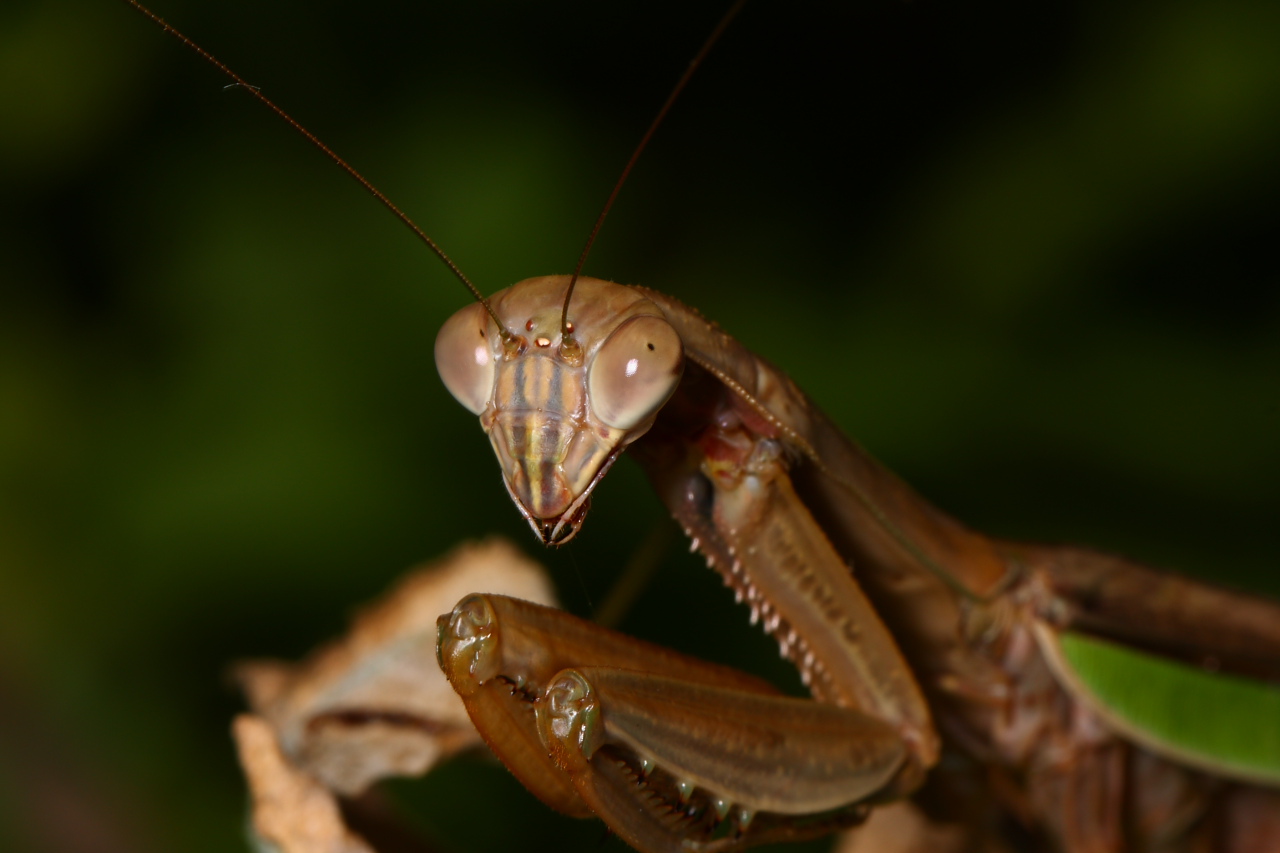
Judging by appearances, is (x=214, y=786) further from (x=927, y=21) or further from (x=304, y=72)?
(x=927, y=21)

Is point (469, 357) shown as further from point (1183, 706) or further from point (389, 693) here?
point (1183, 706)

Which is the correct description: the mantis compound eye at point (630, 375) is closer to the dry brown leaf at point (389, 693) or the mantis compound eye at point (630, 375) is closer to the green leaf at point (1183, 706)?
the dry brown leaf at point (389, 693)

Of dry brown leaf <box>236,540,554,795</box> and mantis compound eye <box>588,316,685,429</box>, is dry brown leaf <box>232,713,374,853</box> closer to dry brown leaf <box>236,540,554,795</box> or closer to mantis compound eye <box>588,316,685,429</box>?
dry brown leaf <box>236,540,554,795</box>

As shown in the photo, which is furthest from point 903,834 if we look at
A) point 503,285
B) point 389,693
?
point 503,285

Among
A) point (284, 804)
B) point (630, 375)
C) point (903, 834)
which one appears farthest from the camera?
point (903, 834)

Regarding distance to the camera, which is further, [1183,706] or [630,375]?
[1183,706]

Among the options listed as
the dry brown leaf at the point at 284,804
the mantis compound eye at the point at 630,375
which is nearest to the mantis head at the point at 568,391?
the mantis compound eye at the point at 630,375

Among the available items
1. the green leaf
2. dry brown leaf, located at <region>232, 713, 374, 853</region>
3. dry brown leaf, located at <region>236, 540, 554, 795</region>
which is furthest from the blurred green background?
the green leaf
